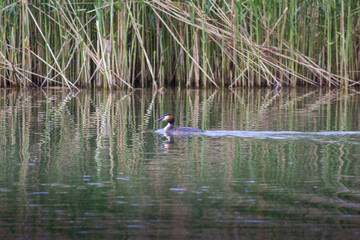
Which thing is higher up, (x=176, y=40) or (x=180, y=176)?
(x=176, y=40)

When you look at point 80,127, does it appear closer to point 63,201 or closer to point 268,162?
point 268,162

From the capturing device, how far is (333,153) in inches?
233

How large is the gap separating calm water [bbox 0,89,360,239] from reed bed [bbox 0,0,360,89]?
3.51m

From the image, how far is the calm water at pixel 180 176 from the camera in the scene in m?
3.56

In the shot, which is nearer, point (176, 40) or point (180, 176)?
point (180, 176)

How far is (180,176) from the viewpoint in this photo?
15.9ft

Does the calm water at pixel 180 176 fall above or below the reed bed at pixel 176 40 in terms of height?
below

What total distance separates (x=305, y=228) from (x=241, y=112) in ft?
20.5

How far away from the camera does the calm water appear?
140 inches

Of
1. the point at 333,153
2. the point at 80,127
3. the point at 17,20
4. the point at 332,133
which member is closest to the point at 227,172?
the point at 333,153

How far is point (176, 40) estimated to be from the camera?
13164mm

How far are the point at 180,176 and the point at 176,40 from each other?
8568mm

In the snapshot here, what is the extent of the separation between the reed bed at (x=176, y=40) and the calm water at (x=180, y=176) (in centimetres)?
351

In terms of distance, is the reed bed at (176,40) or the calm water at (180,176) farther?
the reed bed at (176,40)
